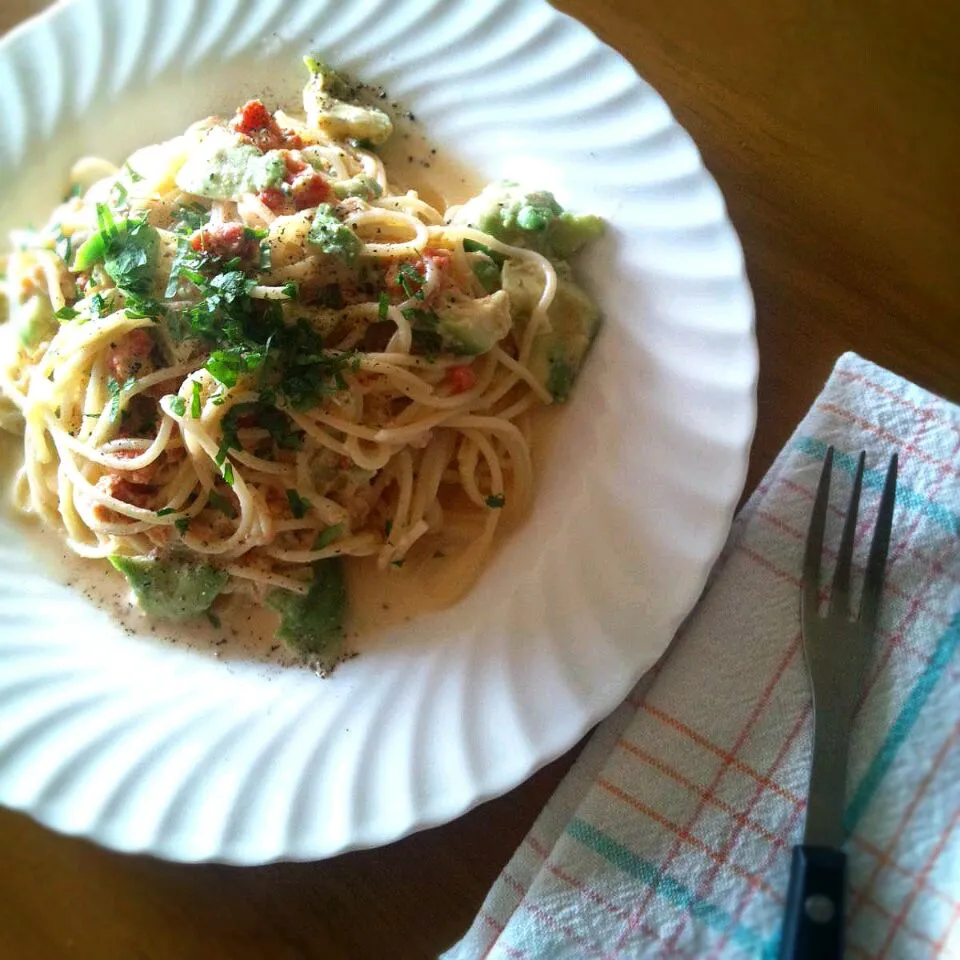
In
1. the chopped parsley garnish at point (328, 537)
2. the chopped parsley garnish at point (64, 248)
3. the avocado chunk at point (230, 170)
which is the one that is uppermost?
the avocado chunk at point (230, 170)

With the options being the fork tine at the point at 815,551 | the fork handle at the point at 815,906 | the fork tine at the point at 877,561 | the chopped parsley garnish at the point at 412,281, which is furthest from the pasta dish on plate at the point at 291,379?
the fork handle at the point at 815,906

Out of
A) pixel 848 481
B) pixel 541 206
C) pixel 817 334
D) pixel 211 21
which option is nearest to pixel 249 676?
pixel 541 206

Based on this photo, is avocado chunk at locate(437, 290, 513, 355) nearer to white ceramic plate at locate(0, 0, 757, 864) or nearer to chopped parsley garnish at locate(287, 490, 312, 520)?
white ceramic plate at locate(0, 0, 757, 864)

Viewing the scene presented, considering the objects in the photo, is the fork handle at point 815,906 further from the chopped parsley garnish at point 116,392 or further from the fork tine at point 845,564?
the chopped parsley garnish at point 116,392

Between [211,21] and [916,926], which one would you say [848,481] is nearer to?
[916,926]

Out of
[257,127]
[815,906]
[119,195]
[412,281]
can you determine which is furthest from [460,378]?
[815,906]

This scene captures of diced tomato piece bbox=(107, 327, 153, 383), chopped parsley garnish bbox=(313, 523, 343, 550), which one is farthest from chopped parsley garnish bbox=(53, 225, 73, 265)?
chopped parsley garnish bbox=(313, 523, 343, 550)
